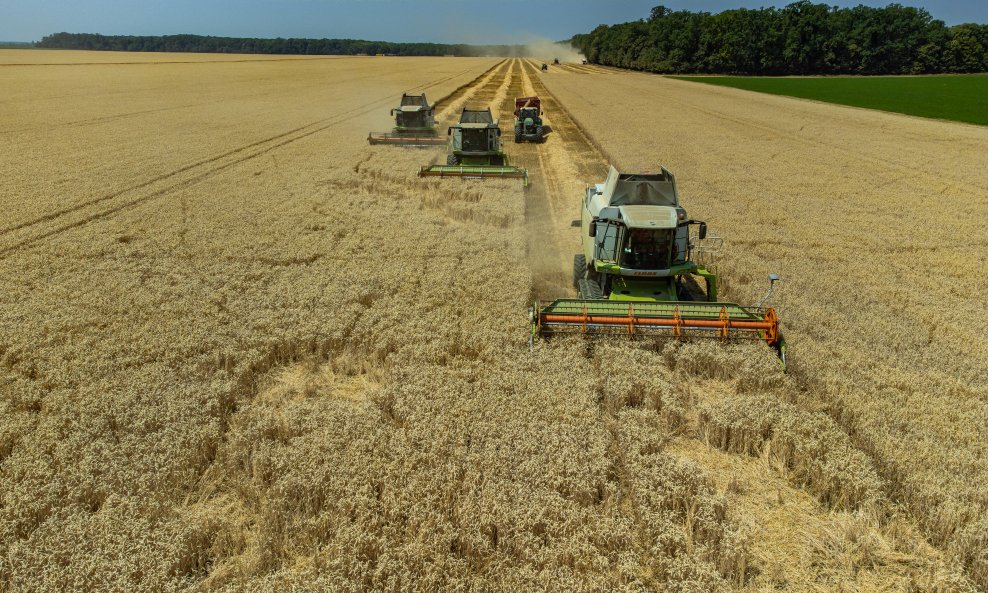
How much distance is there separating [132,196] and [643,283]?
589 inches

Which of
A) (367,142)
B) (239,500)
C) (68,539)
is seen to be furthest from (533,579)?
(367,142)

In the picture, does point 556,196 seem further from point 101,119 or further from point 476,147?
point 101,119

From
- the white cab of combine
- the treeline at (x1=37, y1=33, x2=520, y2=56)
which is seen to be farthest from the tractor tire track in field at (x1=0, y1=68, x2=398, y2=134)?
the treeline at (x1=37, y1=33, x2=520, y2=56)

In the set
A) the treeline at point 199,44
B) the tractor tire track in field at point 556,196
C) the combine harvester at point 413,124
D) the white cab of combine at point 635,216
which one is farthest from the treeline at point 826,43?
the treeline at point 199,44

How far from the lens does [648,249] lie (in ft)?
26.3

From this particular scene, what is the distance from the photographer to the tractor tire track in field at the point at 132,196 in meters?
11.5

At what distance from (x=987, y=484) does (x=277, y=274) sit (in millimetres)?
10648

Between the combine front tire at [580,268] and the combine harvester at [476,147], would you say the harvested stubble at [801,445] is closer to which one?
the combine front tire at [580,268]

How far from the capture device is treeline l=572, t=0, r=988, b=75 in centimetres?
8344

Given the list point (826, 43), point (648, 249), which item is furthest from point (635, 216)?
point (826, 43)

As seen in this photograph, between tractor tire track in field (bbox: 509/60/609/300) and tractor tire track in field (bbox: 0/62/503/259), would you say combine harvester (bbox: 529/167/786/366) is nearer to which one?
tractor tire track in field (bbox: 509/60/609/300)

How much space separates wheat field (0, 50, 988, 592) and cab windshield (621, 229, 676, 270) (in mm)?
1467

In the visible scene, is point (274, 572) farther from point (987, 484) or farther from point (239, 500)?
point (987, 484)

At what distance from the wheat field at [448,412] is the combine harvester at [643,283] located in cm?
37
